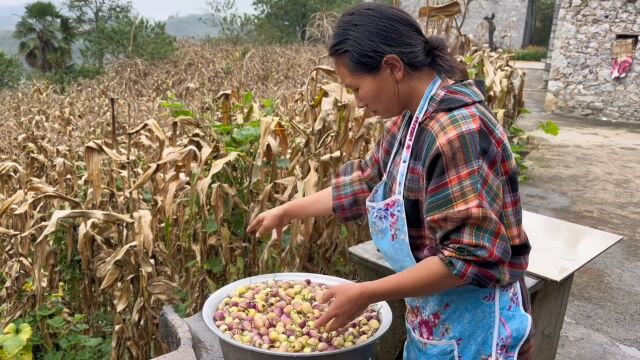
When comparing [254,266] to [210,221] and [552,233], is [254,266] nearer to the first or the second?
[210,221]

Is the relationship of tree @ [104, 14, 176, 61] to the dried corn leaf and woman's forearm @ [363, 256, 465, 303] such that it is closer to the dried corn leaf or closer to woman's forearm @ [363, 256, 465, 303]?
the dried corn leaf


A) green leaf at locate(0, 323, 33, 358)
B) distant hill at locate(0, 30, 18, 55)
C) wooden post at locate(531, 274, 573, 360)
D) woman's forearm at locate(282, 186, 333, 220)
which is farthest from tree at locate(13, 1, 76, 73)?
wooden post at locate(531, 274, 573, 360)

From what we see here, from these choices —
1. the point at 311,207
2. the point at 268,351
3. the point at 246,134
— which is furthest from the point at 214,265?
the point at 268,351

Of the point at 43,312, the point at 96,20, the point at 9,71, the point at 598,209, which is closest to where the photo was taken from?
the point at 43,312

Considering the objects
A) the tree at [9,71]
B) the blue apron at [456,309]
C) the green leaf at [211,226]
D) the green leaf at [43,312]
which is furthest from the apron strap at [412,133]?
the tree at [9,71]

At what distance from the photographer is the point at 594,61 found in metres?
11.0

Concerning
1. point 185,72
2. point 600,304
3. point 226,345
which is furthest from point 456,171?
point 185,72

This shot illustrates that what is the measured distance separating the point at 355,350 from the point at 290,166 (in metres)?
1.37

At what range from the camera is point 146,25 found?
443 inches

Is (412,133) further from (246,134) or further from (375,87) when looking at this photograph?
(246,134)

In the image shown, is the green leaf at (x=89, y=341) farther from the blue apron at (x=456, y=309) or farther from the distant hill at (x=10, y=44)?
the distant hill at (x=10, y=44)

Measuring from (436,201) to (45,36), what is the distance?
11599 mm

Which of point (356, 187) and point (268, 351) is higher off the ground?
point (356, 187)

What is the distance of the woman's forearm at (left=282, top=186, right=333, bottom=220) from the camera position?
181 centimetres
